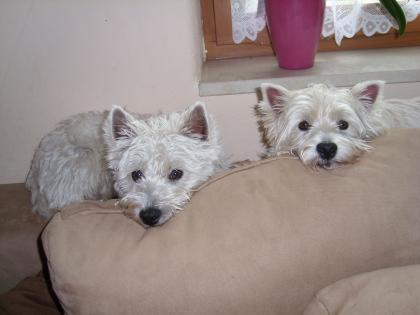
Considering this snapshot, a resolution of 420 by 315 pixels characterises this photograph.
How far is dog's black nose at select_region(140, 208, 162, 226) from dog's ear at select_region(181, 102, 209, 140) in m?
0.43

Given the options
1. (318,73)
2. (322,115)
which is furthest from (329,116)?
(318,73)

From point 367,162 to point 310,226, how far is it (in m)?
0.34

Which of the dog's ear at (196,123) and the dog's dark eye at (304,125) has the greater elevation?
the dog's ear at (196,123)

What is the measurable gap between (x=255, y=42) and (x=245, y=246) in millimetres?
1956

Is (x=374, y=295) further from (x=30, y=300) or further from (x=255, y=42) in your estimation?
(x=255, y=42)

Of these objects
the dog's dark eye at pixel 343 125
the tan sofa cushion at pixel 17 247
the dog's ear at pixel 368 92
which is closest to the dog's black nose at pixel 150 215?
the tan sofa cushion at pixel 17 247

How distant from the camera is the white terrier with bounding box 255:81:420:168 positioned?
1698 mm

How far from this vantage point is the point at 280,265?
1152 millimetres

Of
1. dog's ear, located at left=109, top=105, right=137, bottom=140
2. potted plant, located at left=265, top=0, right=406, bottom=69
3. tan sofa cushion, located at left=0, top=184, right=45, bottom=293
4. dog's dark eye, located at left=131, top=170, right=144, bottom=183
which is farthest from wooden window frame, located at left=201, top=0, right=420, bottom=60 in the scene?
tan sofa cushion, located at left=0, top=184, right=45, bottom=293

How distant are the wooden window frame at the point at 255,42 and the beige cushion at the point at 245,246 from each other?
1.68 m

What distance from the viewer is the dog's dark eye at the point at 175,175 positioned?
1.68m

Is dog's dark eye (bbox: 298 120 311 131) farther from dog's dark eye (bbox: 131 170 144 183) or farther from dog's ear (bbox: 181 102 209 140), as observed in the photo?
dog's dark eye (bbox: 131 170 144 183)

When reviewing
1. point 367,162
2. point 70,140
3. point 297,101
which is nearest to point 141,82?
point 70,140

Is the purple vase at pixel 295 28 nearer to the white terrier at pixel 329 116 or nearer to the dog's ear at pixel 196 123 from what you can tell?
the white terrier at pixel 329 116
